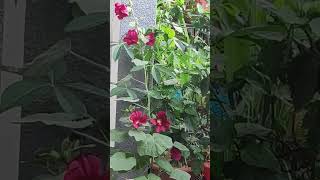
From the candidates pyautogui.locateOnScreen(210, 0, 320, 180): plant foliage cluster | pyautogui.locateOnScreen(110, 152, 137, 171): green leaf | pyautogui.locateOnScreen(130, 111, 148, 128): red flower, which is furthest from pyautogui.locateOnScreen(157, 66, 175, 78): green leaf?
pyautogui.locateOnScreen(210, 0, 320, 180): plant foliage cluster

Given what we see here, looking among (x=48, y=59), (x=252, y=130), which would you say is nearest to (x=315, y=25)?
(x=252, y=130)

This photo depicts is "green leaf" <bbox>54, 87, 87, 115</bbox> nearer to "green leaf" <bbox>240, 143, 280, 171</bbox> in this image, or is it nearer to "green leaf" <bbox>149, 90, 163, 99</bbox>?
"green leaf" <bbox>240, 143, 280, 171</bbox>

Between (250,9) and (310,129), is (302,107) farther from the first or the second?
(250,9)

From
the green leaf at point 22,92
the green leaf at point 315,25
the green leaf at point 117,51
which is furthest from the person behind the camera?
the green leaf at point 117,51

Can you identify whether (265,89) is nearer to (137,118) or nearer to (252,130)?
(252,130)

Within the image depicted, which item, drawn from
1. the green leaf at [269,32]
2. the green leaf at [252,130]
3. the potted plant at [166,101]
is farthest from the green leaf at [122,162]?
the green leaf at [269,32]

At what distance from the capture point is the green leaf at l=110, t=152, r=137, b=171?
106 cm

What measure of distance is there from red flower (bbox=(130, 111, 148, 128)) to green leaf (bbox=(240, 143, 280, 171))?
0.36 metres

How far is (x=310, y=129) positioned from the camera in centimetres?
81

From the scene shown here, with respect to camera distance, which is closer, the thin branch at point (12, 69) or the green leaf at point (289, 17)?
the thin branch at point (12, 69)

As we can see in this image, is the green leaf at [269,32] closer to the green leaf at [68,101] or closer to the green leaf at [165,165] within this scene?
the green leaf at [68,101]

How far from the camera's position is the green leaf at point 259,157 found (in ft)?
2.65

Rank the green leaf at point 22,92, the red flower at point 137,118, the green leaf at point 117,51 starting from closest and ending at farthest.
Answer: the green leaf at point 22,92 → the green leaf at point 117,51 → the red flower at point 137,118

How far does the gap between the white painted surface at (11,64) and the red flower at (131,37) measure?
1.37 feet
